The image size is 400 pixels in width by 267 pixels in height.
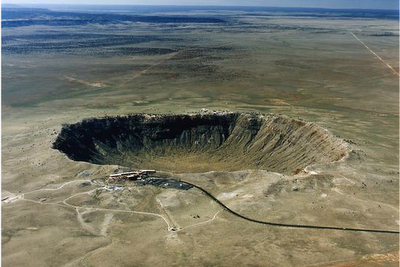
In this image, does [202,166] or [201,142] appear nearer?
[202,166]

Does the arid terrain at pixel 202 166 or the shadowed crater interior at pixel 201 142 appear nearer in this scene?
the arid terrain at pixel 202 166

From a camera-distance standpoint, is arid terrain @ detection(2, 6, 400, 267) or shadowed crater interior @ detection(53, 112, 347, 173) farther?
shadowed crater interior @ detection(53, 112, 347, 173)

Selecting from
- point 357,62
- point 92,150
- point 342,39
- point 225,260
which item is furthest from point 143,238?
point 342,39

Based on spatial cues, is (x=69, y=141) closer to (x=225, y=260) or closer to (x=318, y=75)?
(x=225, y=260)

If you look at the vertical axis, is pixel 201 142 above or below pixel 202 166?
above
